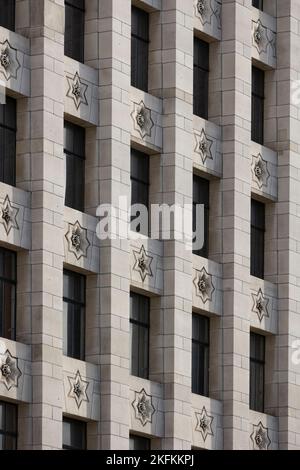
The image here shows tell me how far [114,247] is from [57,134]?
3529 millimetres

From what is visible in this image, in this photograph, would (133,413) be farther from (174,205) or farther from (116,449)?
(174,205)

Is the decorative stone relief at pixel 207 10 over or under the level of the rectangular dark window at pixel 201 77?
over

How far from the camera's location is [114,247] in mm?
58938

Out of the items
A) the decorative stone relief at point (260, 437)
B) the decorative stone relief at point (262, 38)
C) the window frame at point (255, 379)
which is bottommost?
the decorative stone relief at point (260, 437)

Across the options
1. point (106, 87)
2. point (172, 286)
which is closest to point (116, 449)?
point (172, 286)

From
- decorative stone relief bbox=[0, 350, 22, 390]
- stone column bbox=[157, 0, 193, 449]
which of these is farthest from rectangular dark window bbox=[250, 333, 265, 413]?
decorative stone relief bbox=[0, 350, 22, 390]

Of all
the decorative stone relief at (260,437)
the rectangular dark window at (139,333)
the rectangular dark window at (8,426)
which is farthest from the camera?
the decorative stone relief at (260,437)

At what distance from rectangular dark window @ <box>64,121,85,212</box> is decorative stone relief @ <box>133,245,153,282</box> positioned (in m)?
2.20

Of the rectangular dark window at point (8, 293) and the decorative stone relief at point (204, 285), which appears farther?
the decorative stone relief at point (204, 285)

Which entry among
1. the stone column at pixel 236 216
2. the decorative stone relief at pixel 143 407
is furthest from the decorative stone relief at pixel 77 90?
the decorative stone relief at pixel 143 407

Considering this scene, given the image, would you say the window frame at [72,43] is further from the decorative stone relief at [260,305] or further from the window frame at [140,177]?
the decorative stone relief at [260,305]

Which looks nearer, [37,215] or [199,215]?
[37,215]

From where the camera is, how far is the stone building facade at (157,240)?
56.6 metres
